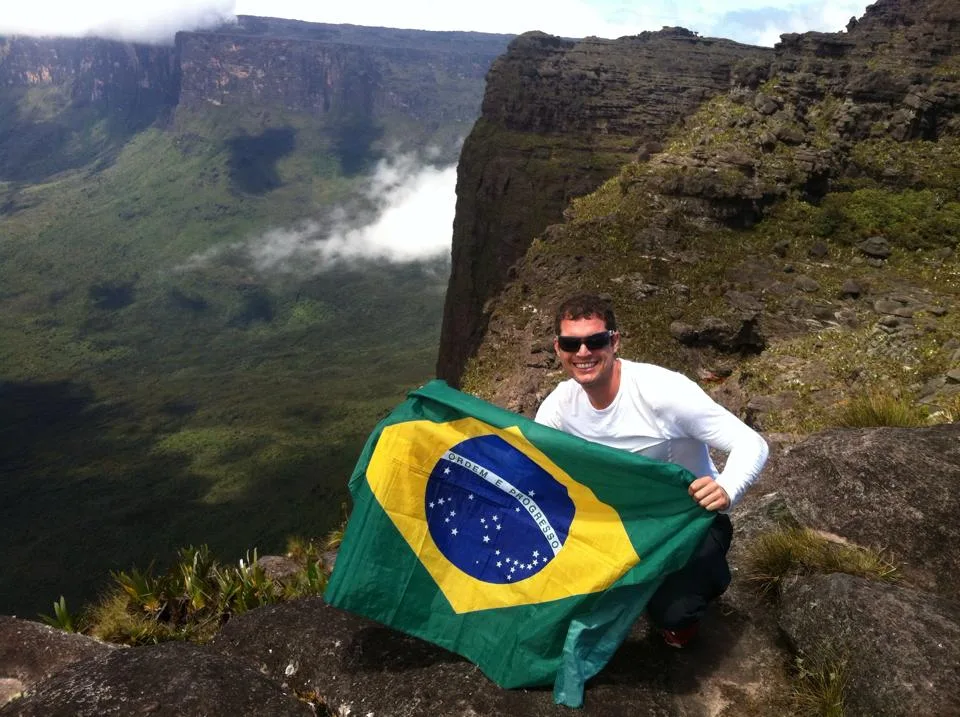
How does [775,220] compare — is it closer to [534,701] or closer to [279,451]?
[534,701]

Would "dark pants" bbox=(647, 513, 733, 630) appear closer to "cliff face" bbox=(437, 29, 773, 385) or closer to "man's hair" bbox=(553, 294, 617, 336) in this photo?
"man's hair" bbox=(553, 294, 617, 336)

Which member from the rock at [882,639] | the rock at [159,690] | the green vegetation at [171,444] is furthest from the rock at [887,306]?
the green vegetation at [171,444]

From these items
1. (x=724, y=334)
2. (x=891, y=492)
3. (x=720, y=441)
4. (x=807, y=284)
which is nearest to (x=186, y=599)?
(x=720, y=441)

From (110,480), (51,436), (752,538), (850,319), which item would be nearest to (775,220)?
(850,319)

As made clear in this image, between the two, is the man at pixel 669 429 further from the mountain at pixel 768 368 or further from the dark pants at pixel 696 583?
the mountain at pixel 768 368

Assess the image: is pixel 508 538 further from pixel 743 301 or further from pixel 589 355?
pixel 743 301
